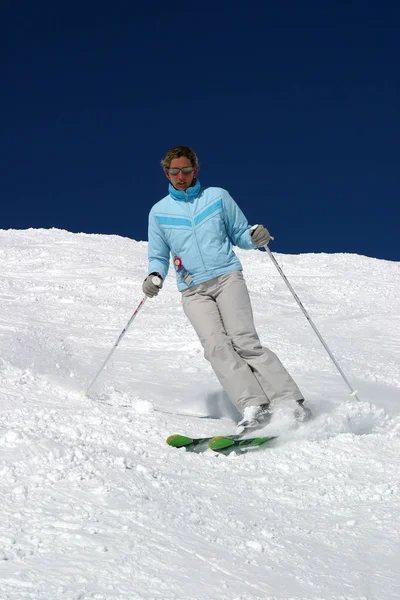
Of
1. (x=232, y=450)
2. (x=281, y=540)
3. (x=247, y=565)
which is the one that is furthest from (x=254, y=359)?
(x=247, y=565)

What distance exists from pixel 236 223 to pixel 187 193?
0.51 meters

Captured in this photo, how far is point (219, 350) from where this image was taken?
5230 millimetres

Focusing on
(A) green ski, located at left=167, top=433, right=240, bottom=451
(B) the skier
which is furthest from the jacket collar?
(A) green ski, located at left=167, top=433, right=240, bottom=451

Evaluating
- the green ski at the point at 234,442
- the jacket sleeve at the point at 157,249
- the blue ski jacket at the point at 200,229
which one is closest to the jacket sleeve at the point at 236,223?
the blue ski jacket at the point at 200,229

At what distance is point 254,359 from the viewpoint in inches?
209

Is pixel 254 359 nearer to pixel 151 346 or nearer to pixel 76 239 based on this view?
pixel 151 346

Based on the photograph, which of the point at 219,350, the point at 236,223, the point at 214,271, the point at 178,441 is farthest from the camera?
the point at 236,223

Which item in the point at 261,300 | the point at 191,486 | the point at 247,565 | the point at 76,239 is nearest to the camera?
the point at 247,565

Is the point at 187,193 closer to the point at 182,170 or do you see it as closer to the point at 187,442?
the point at 182,170

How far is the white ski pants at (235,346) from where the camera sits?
5.13 m

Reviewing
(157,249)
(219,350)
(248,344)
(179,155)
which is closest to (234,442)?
(219,350)

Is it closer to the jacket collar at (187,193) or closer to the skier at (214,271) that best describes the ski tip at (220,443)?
the skier at (214,271)

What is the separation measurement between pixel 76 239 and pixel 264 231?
1179 centimetres

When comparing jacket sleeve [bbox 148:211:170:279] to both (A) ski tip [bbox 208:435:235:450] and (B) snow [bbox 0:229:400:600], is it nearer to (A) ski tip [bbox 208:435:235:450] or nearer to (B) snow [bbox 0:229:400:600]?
(B) snow [bbox 0:229:400:600]
